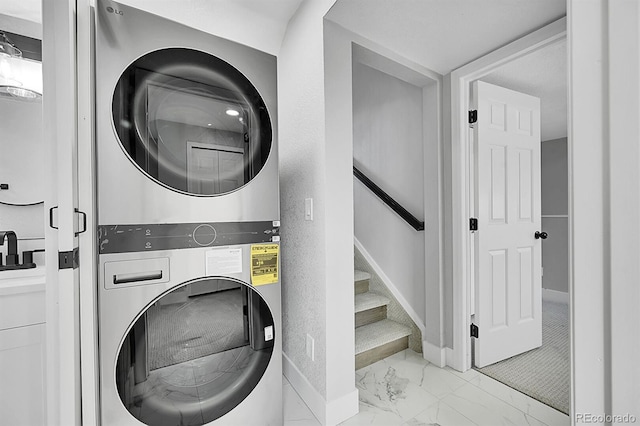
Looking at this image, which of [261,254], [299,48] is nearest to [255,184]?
[261,254]

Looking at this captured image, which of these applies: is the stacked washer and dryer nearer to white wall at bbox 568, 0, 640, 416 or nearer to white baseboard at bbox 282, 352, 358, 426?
white baseboard at bbox 282, 352, 358, 426

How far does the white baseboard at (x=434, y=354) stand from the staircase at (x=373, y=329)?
0.16m

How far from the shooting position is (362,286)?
248 centimetres

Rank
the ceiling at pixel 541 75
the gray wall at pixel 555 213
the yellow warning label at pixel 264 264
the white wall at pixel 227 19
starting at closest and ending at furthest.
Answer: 1. the yellow warning label at pixel 264 264
2. the white wall at pixel 227 19
3. the ceiling at pixel 541 75
4. the gray wall at pixel 555 213

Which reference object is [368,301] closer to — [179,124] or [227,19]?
[179,124]

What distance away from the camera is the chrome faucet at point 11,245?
44.9 inches

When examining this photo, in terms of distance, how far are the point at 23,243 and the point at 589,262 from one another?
6.44ft

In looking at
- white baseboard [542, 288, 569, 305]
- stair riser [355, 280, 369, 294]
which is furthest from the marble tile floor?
white baseboard [542, 288, 569, 305]

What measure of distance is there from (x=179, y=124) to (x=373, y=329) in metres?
2.00

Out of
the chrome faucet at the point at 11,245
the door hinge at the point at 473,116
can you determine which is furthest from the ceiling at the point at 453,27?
the chrome faucet at the point at 11,245

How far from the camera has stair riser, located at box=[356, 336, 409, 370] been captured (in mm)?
1939

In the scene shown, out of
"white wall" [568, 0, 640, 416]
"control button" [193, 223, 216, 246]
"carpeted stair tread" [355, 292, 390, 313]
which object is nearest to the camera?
"white wall" [568, 0, 640, 416]

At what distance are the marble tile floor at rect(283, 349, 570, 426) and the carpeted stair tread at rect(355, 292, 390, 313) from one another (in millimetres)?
429

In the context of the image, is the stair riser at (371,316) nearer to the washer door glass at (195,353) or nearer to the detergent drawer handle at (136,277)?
the washer door glass at (195,353)
